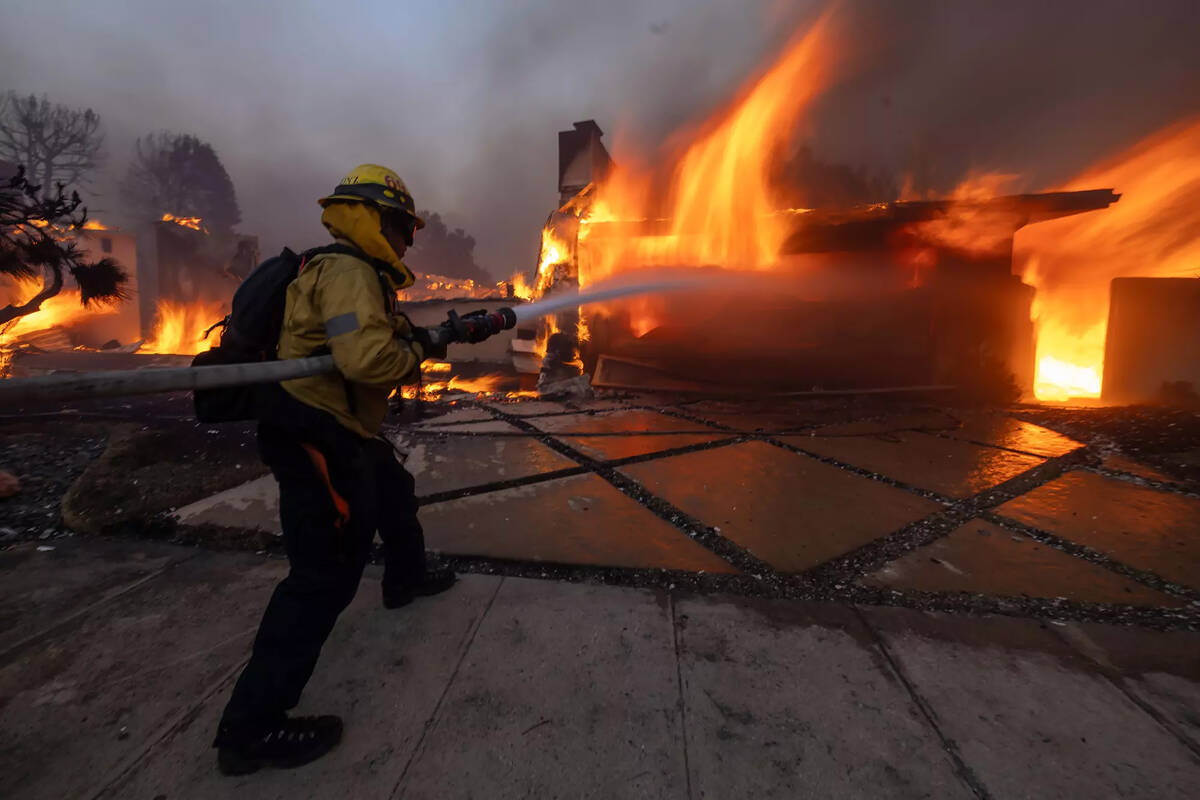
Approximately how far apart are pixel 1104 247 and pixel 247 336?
13.0 meters

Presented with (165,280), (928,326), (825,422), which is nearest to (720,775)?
(825,422)

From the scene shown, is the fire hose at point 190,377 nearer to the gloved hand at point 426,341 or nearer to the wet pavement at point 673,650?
the gloved hand at point 426,341

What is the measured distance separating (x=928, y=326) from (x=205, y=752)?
8.34 metres

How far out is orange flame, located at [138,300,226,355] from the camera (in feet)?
76.9

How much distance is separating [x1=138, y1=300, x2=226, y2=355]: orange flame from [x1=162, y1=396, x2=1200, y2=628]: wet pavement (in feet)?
88.0

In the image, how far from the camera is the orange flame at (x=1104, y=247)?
299 inches

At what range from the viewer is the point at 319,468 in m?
1.44

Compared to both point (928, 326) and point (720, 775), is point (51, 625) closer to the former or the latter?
point (720, 775)

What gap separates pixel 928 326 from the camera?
22.8 ft

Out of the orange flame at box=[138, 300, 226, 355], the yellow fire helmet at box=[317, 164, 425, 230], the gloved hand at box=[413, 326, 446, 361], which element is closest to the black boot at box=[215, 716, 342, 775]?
the gloved hand at box=[413, 326, 446, 361]

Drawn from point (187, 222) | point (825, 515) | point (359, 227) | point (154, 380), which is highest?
point (187, 222)

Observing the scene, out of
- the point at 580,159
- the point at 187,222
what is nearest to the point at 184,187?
the point at 187,222

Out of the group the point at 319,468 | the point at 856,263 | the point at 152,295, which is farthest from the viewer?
the point at 152,295

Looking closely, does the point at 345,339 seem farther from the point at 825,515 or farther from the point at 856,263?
the point at 856,263
